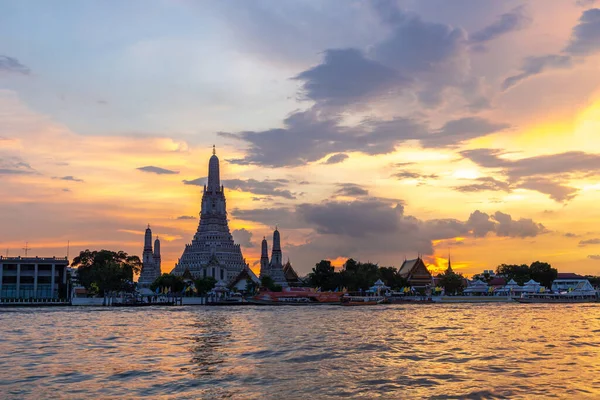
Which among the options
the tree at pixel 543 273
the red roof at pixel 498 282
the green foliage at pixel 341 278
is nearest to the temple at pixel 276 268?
the green foliage at pixel 341 278

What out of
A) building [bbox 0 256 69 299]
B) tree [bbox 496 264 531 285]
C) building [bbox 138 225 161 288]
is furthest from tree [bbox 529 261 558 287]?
building [bbox 0 256 69 299]

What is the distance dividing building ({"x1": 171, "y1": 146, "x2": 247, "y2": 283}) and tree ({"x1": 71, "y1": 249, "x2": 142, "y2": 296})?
14.2 metres

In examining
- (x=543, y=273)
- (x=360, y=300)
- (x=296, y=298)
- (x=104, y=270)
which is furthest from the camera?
(x=543, y=273)

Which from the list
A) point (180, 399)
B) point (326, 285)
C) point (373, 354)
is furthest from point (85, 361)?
point (326, 285)

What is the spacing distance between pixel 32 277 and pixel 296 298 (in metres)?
53.9

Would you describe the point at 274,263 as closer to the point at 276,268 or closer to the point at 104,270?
the point at 276,268

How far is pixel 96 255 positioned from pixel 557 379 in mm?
131057

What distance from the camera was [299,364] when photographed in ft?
107

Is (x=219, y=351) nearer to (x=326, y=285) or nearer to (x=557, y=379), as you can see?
(x=557, y=379)

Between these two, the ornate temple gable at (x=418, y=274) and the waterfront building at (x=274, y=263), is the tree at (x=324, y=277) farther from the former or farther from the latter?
the ornate temple gable at (x=418, y=274)

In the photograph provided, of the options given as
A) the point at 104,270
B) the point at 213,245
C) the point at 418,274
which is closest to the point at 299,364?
the point at 104,270

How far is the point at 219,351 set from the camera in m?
38.5

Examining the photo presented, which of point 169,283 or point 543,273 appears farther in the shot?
point 543,273

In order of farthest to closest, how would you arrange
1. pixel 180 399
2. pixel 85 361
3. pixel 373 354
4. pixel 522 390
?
pixel 373 354, pixel 85 361, pixel 522 390, pixel 180 399
